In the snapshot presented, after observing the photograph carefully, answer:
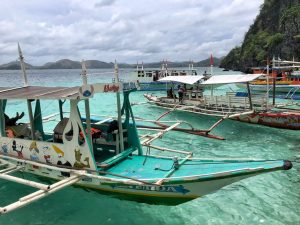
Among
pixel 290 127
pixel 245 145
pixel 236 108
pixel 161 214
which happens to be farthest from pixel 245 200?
pixel 236 108

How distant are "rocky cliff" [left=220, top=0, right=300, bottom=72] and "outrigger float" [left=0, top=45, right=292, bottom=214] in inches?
2451

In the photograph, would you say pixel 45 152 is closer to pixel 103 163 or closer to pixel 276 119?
pixel 103 163

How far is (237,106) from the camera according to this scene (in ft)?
73.9

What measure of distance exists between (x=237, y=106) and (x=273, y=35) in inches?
2470

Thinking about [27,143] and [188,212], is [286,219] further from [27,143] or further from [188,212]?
[27,143]

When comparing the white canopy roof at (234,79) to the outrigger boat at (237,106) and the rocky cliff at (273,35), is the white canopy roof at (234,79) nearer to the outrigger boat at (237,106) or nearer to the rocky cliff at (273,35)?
the outrigger boat at (237,106)

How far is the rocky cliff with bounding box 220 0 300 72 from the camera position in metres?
68.3

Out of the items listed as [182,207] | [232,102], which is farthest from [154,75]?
[182,207]

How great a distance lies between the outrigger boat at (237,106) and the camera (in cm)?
1892

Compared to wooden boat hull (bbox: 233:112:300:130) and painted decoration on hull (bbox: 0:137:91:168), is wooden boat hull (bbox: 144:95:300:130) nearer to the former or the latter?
wooden boat hull (bbox: 233:112:300:130)

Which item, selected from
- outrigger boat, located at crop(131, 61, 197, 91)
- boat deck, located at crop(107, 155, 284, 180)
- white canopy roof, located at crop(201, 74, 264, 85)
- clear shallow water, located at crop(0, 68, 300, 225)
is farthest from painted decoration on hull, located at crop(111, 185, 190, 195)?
outrigger boat, located at crop(131, 61, 197, 91)

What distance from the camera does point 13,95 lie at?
932 cm

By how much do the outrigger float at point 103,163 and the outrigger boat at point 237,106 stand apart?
8.24 m

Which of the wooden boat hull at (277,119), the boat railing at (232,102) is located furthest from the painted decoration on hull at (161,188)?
the boat railing at (232,102)
